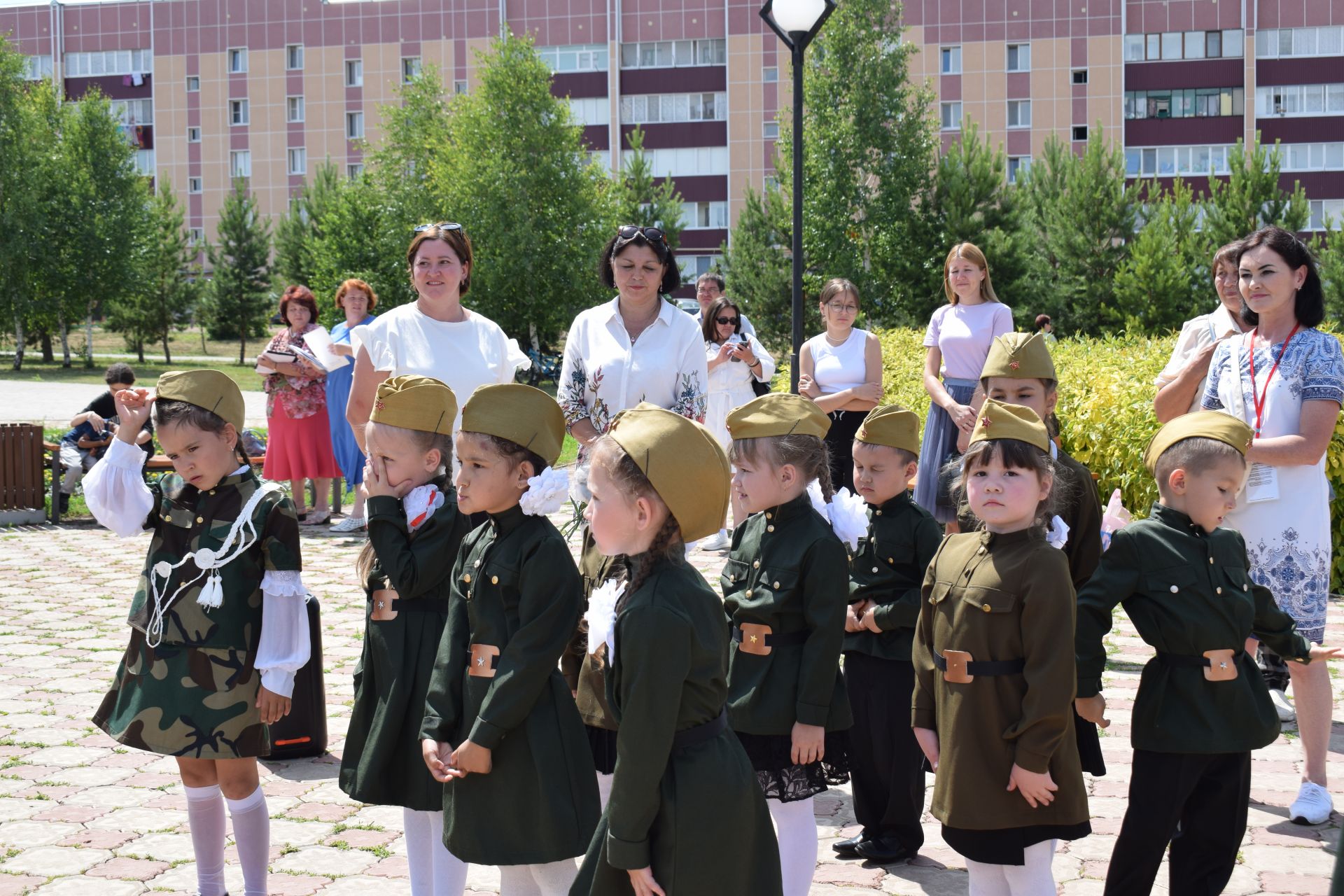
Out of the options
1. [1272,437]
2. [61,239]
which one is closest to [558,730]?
[1272,437]

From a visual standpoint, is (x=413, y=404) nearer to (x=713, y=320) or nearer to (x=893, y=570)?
(x=893, y=570)

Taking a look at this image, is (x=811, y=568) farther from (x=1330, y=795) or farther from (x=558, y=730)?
(x=1330, y=795)

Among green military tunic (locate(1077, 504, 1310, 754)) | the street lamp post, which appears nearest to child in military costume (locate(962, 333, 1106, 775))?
green military tunic (locate(1077, 504, 1310, 754))

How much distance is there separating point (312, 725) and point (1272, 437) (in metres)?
3.81

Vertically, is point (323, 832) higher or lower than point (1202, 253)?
lower

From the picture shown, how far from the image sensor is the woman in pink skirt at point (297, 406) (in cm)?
1082

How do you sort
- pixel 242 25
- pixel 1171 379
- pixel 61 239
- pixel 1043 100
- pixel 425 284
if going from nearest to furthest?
pixel 425 284
pixel 1171 379
pixel 61 239
pixel 1043 100
pixel 242 25

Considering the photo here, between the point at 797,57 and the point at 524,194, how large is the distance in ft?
96.1

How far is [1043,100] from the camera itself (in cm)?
5391

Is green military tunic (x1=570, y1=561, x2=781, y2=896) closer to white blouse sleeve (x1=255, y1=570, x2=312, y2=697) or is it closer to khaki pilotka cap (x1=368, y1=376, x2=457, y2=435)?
khaki pilotka cap (x1=368, y1=376, x2=457, y2=435)

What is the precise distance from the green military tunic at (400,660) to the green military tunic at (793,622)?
0.79 m

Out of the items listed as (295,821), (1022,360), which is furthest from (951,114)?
(295,821)

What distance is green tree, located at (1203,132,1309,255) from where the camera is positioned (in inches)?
1371

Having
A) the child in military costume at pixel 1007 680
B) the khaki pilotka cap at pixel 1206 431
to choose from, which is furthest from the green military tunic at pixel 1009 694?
the khaki pilotka cap at pixel 1206 431
